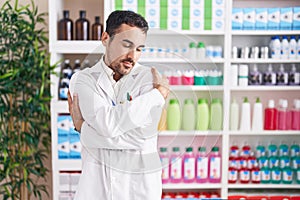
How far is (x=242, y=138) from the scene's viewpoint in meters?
3.53

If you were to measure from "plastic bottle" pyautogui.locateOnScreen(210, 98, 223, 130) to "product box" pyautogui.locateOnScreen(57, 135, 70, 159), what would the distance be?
1750mm

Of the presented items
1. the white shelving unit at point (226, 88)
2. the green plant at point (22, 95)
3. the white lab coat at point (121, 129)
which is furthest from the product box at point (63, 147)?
the white lab coat at point (121, 129)

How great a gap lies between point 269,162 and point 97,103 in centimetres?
228

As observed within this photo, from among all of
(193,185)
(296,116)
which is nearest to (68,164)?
(193,185)

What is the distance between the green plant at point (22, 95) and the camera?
3033 millimetres

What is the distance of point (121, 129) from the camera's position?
133 centimetres

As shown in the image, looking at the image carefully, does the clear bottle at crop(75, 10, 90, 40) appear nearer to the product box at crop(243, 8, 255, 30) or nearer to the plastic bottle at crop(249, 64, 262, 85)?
the product box at crop(243, 8, 255, 30)

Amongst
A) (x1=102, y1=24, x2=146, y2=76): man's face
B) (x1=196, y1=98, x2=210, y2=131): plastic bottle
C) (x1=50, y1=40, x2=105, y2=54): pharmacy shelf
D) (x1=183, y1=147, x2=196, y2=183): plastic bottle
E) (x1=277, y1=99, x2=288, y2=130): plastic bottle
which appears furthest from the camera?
(x1=277, y1=99, x2=288, y2=130): plastic bottle

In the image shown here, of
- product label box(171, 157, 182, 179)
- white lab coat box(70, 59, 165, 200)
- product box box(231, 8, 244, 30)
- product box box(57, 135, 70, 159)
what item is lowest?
product label box(171, 157, 182, 179)

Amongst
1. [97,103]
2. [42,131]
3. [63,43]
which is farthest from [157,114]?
[42,131]

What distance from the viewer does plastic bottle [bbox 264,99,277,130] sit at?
3.33 metres

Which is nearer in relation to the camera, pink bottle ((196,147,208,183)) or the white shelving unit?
the white shelving unit

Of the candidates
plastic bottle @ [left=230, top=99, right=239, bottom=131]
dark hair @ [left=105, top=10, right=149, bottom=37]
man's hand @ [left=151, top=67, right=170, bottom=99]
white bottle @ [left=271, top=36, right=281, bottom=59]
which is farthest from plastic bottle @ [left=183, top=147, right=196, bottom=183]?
dark hair @ [left=105, top=10, right=149, bottom=37]

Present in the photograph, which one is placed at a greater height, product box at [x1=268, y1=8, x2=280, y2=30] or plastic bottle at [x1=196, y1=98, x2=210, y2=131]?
product box at [x1=268, y1=8, x2=280, y2=30]
